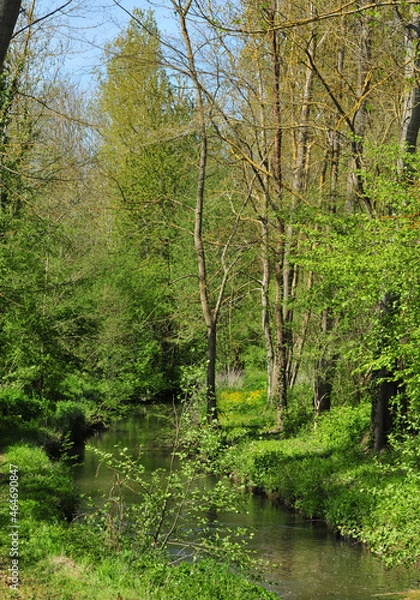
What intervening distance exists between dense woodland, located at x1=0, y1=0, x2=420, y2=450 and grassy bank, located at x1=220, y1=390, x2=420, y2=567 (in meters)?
0.74

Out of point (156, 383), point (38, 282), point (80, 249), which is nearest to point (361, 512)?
point (38, 282)

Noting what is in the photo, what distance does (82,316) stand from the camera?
20.2 metres

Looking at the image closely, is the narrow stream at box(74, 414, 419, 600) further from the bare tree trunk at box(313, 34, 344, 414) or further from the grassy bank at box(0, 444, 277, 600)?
the bare tree trunk at box(313, 34, 344, 414)

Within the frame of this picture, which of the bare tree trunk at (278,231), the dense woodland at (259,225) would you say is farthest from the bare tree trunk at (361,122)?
the bare tree trunk at (278,231)

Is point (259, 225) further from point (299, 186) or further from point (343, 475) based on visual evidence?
point (343, 475)

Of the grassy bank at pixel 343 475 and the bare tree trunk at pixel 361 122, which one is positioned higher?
the bare tree trunk at pixel 361 122

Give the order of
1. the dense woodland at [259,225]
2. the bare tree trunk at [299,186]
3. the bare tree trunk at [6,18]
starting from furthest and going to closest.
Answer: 1. the bare tree trunk at [299,186]
2. the dense woodland at [259,225]
3. the bare tree trunk at [6,18]

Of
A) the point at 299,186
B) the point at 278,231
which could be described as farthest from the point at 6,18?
the point at 299,186

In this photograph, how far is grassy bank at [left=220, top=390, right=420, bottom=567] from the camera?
10938 mm

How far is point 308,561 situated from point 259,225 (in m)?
12.4

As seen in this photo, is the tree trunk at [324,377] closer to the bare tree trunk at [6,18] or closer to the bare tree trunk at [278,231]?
the bare tree trunk at [278,231]

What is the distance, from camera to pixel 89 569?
7.80 m

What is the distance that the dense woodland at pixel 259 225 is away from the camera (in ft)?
41.3

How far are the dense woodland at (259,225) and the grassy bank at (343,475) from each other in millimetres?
738
